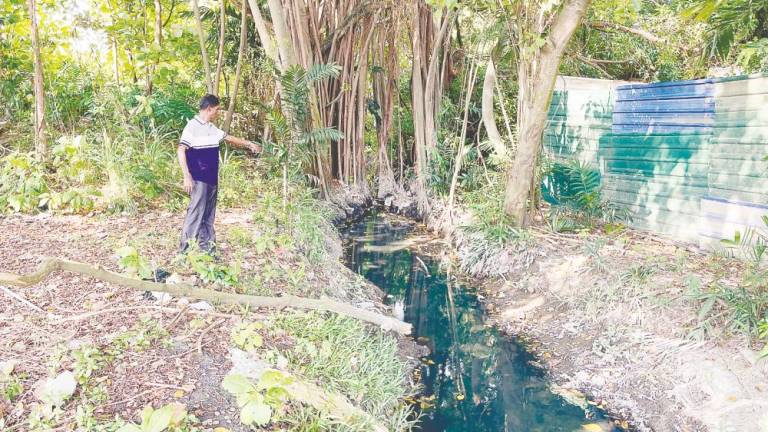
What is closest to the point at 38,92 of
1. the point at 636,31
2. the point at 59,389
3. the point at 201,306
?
the point at 201,306

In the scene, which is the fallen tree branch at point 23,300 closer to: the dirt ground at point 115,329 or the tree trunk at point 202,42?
the dirt ground at point 115,329

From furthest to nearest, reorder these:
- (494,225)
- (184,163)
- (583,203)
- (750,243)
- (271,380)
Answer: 1. (583,203)
2. (494,225)
3. (750,243)
4. (184,163)
5. (271,380)

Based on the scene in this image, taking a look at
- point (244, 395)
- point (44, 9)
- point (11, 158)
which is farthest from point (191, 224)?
point (44, 9)

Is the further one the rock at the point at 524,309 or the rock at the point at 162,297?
the rock at the point at 524,309

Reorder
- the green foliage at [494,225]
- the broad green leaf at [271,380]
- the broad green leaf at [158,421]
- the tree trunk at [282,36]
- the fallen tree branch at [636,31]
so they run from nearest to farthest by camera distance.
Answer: the broad green leaf at [158,421] < the broad green leaf at [271,380] < the green foliage at [494,225] < the tree trunk at [282,36] < the fallen tree branch at [636,31]

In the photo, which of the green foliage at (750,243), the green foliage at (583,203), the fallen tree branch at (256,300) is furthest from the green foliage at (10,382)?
the green foliage at (583,203)

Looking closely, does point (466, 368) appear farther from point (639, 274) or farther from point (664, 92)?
point (664, 92)

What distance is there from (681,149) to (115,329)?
4926mm

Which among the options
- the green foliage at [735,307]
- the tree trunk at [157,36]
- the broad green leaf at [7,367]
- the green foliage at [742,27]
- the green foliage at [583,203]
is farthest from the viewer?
the tree trunk at [157,36]

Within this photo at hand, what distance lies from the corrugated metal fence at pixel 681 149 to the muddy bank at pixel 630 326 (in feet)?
1.13

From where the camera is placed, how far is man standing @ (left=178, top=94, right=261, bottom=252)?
370 centimetres

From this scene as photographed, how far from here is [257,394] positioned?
2150 millimetres

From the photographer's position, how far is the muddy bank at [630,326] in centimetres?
315

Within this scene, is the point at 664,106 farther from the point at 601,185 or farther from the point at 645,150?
the point at 601,185
